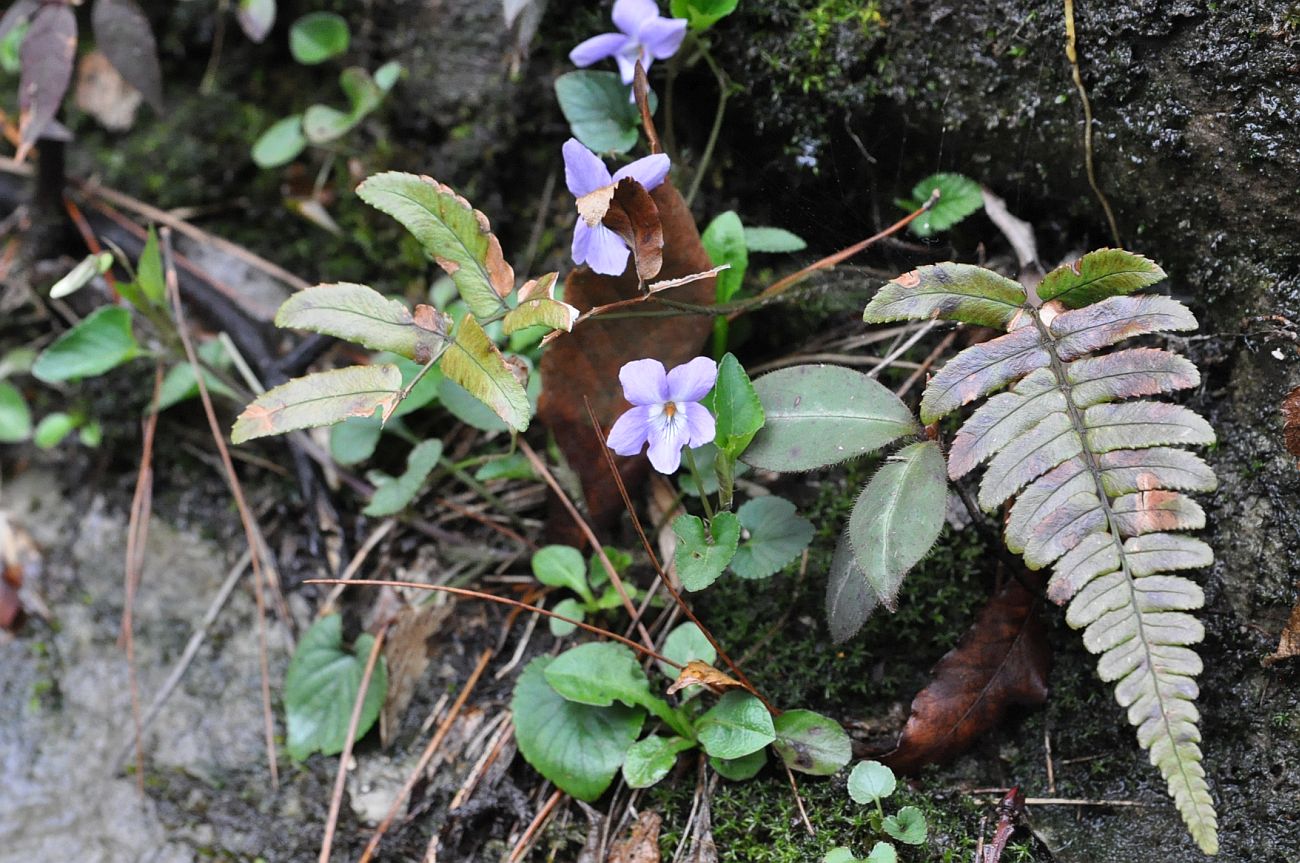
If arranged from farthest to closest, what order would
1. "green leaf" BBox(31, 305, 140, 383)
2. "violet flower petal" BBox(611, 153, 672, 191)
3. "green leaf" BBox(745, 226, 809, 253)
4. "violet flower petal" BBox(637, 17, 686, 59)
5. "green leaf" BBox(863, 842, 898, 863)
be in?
"green leaf" BBox(31, 305, 140, 383)
"green leaf" BBox(745, 226, 809, 253)
"violet flower petal" BBox(637, 17, 686, 59)
"violet flower petal" BBox(611, 153, 672, 191)
"green leaf" BBox(863, 842, 898, 863)

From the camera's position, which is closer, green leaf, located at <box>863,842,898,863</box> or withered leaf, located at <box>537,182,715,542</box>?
green leaf, located at <box>863,842,898,863</box>

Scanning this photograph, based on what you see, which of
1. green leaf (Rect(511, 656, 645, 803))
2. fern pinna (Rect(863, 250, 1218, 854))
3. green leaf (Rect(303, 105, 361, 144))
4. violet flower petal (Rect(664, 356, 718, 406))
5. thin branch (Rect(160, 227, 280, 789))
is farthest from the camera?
green leaf (Rect(303, 105, 361, 144))

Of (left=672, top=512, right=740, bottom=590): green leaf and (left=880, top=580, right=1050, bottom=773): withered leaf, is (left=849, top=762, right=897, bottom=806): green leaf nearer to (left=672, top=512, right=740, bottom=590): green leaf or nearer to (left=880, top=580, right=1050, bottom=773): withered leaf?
(left=880, top=580, right=1050, bottom=773): withered leaf

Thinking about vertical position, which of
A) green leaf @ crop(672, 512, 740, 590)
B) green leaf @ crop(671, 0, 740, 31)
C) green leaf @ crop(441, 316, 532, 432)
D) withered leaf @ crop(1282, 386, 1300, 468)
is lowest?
green leaf @ crop(672, 512, 740, 590)

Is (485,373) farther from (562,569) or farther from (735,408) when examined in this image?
(562,569)

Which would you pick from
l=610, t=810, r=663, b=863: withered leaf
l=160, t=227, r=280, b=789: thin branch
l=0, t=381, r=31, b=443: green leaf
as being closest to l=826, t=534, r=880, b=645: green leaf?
l=610, t=810, r=663, b=863: withered leaf

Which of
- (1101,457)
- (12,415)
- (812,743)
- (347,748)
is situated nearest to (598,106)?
(1101,457)

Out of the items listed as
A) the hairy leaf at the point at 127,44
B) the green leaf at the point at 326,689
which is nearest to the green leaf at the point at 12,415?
the hairy leaf at the point at 127,44

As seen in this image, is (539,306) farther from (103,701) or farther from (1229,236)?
(103,701)
